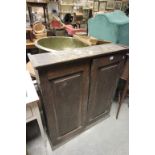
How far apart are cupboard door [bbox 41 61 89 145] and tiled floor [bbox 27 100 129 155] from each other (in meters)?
0.12

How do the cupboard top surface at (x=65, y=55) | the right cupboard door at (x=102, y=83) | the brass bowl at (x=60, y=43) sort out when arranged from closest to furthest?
1. the cupboard top surface at (x=65, y=55)
2. the right cupboard door at (x=102, y=83)
3. the brass bowl at (x=60, y=43)

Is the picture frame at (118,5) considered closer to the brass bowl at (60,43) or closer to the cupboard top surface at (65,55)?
the brass bowl at (60,43)

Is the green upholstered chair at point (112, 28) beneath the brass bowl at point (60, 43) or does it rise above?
above

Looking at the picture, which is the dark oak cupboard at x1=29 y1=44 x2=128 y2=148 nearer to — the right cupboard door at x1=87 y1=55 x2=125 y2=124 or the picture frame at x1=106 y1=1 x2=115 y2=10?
the right cupboard door at x1=87 y1=55 x2=125 y2=124

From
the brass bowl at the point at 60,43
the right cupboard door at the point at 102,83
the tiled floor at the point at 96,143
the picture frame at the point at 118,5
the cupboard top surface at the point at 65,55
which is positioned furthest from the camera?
the picture frame at the point at 118,5

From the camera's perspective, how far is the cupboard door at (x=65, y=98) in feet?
3.08

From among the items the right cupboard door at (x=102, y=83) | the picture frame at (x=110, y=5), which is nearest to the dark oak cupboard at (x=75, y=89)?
the right cupboard door at (x=102, y=83)

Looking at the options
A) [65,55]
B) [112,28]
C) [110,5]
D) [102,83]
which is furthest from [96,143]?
[110,5]

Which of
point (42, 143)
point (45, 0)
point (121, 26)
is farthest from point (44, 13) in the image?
point (42, 143)

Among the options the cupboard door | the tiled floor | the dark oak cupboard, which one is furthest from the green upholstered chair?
the tiled floor

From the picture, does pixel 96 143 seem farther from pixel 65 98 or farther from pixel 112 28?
pixel 112 28

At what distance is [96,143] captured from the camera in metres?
1.44

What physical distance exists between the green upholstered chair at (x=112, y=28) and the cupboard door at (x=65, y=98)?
0.63 m
